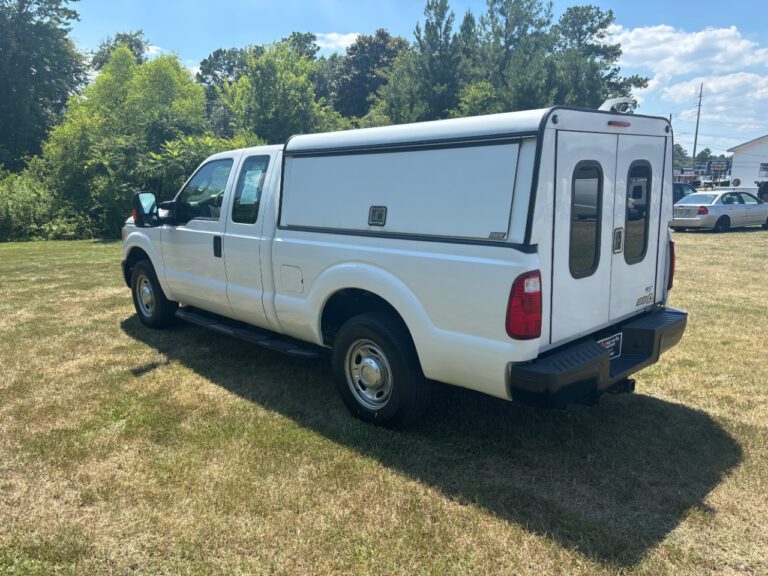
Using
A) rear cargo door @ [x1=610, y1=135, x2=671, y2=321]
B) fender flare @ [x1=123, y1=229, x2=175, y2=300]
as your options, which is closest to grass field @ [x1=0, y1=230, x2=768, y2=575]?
fender flare @ [x1=123, y1=229, x2=175, y2=300]

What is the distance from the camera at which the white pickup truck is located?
3.36m

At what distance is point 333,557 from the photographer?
2922 mm

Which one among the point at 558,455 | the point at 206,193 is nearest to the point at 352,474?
the point at 558,455

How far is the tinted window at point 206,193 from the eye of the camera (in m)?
5.64

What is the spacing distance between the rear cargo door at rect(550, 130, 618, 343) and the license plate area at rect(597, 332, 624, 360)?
0.41 feet

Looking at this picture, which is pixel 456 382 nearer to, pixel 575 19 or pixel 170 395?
pixel 170 395

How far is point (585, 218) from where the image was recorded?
3721 millimetres

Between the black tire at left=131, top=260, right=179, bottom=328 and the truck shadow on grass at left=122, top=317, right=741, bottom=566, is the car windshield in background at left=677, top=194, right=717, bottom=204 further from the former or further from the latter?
the black tire at left=131, top=260, right=179, bottom=328

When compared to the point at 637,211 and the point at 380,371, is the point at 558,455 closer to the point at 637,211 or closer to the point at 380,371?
the point at 380,371

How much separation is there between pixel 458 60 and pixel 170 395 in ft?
130

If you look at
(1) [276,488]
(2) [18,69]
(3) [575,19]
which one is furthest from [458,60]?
(1) [276,488]

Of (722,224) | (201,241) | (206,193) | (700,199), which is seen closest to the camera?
(201,241)

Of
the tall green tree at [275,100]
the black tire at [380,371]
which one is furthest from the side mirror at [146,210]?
the tall green tree at [275,100]

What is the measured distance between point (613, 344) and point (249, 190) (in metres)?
3.34
